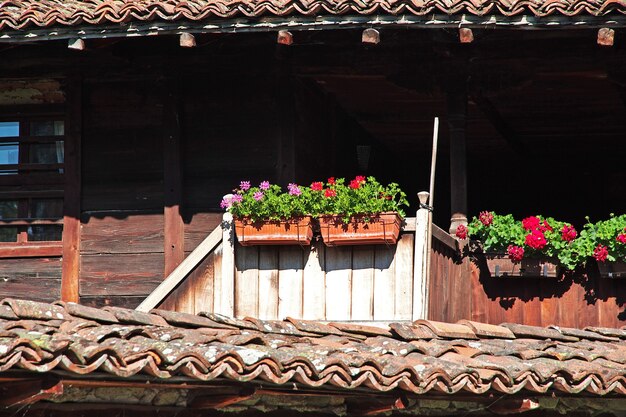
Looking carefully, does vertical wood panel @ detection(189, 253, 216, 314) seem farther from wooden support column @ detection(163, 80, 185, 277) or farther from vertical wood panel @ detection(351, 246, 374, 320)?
vertical wood panel @ detection(351, 246, 374, 320)

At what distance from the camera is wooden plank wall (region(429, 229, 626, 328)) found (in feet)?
33.2

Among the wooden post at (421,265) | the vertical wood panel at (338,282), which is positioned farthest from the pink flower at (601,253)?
the vertical wood panel at (338,282)

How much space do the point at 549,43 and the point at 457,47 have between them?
2.30 feet

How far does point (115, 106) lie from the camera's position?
11109 mm

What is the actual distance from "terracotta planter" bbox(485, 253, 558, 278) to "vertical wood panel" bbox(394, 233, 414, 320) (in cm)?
82

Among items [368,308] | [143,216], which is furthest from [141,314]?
[143,216]

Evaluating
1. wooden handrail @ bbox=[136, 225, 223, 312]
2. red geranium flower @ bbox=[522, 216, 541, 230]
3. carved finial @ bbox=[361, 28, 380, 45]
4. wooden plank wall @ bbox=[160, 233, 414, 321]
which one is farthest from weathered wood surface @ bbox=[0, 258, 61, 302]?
red geranium flower @ bbox=[522, 216, 541, 230]

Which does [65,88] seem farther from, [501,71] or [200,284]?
[501,71]

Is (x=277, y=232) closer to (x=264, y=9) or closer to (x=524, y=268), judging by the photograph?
(x=264, y=9)

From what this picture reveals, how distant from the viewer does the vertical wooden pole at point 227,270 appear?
9820mm

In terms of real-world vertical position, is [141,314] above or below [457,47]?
below

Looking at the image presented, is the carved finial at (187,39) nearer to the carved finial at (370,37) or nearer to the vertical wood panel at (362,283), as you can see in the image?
the carved finial at (370,37)

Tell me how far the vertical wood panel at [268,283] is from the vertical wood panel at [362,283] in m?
0.57

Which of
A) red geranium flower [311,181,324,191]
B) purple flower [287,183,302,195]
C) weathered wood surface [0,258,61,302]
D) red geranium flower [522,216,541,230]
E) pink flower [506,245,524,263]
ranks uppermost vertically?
red geranium flower [311,181,324,191]
